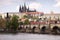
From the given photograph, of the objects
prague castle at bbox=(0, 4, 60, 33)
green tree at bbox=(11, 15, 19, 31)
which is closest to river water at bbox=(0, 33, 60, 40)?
prague castle at bbox=(0, 4, 60, 33)

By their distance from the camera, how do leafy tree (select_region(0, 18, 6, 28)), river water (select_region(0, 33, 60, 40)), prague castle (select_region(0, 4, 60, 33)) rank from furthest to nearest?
1. river water (select_region(0, 33, 60, 40))
2. leafy tree (select_region(0, 18, 6, 28))
3. prague castle (select_region(0, 4, 60, 33))

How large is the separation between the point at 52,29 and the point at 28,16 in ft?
2.52

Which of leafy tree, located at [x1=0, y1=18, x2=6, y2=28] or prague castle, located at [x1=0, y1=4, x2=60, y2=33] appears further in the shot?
leafy tree, located at [x1=0, y1=18, x2=6, y2=28]

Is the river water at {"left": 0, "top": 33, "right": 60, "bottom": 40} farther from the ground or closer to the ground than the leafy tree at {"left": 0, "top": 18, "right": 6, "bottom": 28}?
closer to the ground

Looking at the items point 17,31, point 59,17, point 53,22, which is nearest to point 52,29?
point 53,22

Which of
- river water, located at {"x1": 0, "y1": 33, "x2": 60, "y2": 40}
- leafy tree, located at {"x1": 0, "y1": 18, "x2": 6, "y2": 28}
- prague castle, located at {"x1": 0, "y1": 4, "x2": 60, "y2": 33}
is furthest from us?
river water, located at {"x1": 0, "y1": 33, "x2": 60, "y2": 40}

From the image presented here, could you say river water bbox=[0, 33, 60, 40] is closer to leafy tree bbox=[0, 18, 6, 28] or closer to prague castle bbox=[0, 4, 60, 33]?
prague castle bbox=[0, 4, 60, 33]

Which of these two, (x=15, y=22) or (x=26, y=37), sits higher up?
(x=15, y=22)

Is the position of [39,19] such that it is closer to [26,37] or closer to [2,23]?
[26,37]

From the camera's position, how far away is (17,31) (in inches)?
234

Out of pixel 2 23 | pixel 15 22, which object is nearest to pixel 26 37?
pixel 15 22

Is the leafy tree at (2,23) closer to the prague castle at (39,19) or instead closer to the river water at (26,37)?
the prague castle at (39,19)

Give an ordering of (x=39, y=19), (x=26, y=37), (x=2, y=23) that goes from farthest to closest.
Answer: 1. (x=26, y=37)
2. (x=2, y=23)
3. (x=39, y=19)

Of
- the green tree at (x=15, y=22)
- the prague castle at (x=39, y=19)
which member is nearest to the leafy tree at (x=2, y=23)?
the prague castle at (x=39, y=19)
